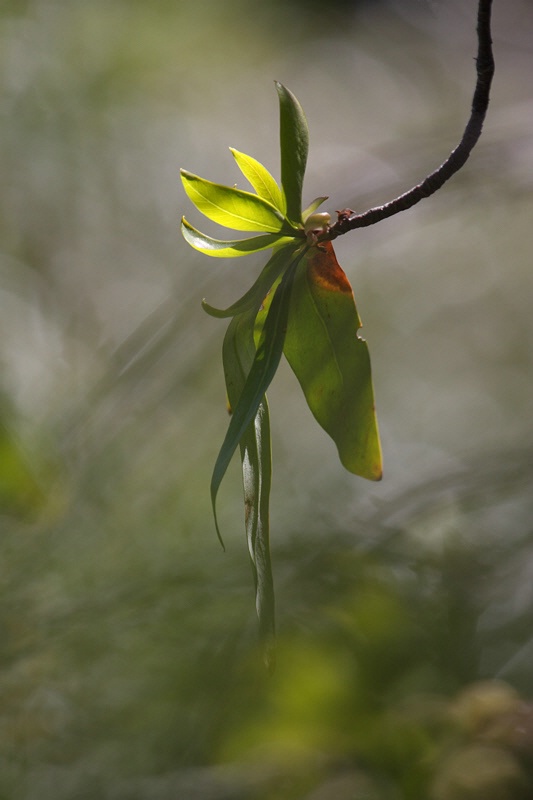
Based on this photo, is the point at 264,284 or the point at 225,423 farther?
the point at 225,423

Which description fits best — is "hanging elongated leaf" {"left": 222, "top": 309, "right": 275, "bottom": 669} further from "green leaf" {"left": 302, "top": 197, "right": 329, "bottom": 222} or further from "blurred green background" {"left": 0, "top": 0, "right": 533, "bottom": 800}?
"blurred green background" {"left": 0, "top": 0, "right": 533, "bottom": 800}

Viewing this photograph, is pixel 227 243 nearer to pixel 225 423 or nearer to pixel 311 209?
pixel 311 209

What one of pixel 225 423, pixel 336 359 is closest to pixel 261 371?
pixel 336 359

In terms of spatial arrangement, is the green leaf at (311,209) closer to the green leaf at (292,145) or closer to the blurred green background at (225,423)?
the green leaf at (292,145)

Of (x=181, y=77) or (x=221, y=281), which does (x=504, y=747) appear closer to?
(x=221, y=281)

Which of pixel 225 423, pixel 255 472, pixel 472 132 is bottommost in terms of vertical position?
pixel 255 472

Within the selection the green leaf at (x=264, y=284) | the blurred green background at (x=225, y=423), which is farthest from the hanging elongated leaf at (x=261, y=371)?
the blurred green background at (x=225, y=423)
